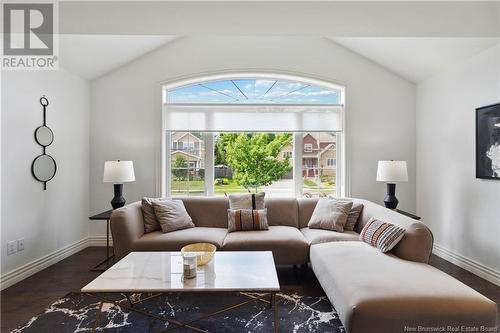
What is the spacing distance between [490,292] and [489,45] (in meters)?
2.40

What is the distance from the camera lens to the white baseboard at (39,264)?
2740mm

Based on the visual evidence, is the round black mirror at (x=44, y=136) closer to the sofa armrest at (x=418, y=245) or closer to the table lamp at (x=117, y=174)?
the table lamp at (x=117, y=174)

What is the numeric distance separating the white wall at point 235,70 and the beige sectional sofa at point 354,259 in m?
1.00

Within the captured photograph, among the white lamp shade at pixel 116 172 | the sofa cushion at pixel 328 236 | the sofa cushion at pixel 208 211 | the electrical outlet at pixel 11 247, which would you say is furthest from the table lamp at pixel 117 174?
the sofa cushion at pixel 328 236

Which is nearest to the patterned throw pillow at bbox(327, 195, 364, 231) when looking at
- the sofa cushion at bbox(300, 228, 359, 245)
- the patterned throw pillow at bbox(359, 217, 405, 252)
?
the sofa cushion at bbox(300, 228, 359, 245)

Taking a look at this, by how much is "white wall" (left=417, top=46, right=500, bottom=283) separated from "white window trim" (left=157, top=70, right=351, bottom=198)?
1024mm

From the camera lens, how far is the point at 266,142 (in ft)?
13.9

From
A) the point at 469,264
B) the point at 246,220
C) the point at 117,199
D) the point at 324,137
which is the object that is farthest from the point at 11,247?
the point at 469,264

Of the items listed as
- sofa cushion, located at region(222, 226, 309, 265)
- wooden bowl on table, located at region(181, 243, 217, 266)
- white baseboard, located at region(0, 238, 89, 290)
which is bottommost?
white baseboard, located at region(0, 238, 89, 290)

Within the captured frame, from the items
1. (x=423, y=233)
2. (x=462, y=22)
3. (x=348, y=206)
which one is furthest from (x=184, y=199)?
(x=462, y=22)

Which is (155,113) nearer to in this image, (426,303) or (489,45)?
(426,303)

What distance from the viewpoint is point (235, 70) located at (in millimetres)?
4039

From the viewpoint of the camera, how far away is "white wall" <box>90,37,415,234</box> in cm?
404
